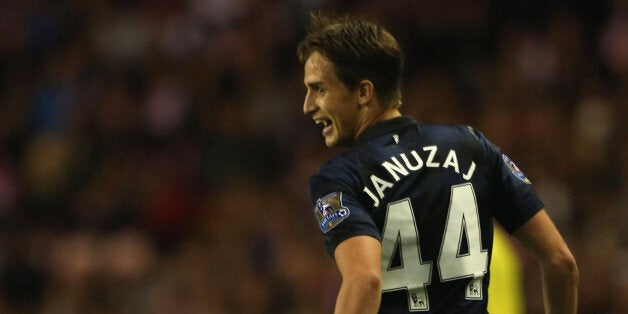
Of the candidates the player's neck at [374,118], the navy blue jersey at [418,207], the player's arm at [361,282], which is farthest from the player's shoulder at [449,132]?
the player's arm at [361,282]

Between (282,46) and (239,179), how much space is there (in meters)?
1.52

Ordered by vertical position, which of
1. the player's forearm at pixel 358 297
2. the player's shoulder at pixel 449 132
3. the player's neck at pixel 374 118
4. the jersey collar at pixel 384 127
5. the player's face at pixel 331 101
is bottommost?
the player's forearm at pixel 358 297

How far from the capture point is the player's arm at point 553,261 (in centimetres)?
321

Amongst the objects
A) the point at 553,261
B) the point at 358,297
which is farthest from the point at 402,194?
the point at 553,261

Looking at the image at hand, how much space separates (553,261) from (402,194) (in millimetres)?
537

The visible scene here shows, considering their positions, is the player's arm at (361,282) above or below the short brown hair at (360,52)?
below

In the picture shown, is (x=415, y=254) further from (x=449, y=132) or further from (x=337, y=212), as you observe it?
(x=449, y=132)

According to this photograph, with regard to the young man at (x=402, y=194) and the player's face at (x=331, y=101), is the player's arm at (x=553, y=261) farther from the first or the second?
the player's face at (x=331, y=101)

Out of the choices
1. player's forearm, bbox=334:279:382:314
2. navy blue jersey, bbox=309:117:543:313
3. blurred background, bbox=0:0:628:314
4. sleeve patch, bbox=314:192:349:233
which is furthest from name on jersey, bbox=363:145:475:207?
blurred background, bbox=0:0:628:314

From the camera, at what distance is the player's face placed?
3152mm

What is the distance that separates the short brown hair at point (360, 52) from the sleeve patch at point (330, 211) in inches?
15.0

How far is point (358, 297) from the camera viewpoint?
272cm

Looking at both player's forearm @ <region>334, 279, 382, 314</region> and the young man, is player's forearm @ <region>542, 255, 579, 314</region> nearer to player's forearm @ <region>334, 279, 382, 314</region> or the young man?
the young man

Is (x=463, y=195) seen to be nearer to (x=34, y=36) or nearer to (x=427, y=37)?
(x=427, y=37)
